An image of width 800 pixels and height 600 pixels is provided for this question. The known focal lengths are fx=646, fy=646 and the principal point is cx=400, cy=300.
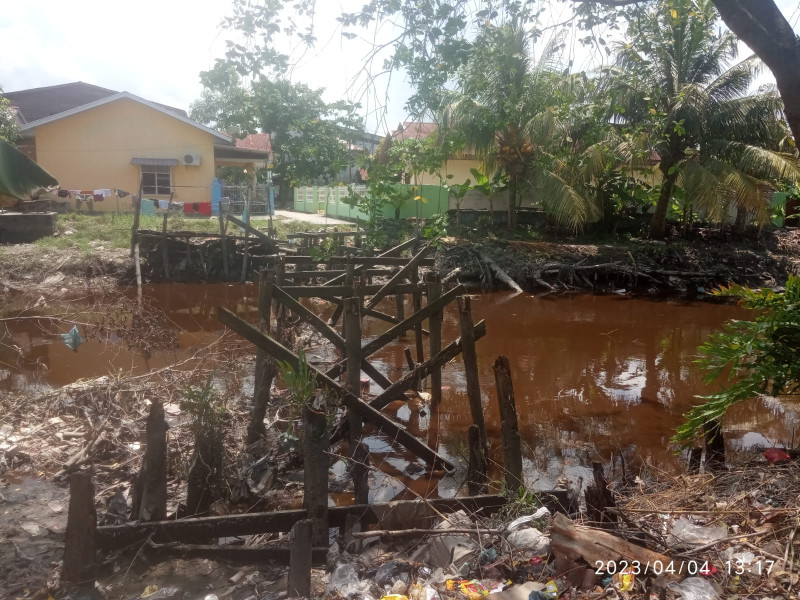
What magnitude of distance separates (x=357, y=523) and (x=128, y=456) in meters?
2.63

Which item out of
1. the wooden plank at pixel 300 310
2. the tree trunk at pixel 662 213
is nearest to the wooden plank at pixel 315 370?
the wooden plank at pixel 300 310

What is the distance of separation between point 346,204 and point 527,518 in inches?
795

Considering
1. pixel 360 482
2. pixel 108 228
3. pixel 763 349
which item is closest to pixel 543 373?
pixel 763 349

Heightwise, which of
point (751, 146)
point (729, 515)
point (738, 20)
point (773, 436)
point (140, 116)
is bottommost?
point (773, 436)

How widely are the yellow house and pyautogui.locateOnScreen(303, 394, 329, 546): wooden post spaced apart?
817 inches

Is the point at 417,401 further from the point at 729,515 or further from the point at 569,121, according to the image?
the point at 569,121

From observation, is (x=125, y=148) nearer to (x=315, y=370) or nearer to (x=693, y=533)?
(x=315, y=370)

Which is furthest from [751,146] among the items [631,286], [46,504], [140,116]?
[140,116]

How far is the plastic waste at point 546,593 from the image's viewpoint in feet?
11.1

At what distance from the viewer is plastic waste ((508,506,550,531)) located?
4.07 metres

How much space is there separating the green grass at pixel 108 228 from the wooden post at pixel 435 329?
40.3ft

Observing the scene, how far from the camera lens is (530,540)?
12.9 ft

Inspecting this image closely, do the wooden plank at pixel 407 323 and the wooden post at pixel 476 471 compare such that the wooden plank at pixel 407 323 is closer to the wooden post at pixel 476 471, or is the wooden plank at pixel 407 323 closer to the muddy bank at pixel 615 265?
the wooden post at pixel 476 471

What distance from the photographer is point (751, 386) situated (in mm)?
4773
